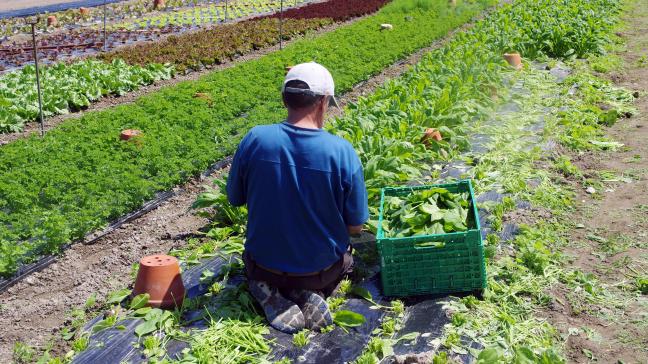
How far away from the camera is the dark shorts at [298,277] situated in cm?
474

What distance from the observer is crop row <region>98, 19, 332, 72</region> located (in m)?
13.3

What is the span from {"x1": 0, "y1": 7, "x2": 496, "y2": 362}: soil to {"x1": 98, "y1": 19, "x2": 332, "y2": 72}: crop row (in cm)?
620

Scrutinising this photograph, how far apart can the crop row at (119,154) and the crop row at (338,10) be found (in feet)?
25.4

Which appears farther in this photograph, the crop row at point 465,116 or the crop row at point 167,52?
the crop row at point 167,52

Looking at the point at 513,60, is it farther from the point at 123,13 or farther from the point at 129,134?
the point at 123,13

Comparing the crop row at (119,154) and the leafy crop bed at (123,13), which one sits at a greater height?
the crop row at (119,154)

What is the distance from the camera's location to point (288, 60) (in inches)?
503

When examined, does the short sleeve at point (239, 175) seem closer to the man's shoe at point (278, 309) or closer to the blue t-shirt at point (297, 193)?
the blue t-shirt at point (297, 193)

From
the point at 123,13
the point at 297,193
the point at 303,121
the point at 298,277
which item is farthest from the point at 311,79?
the point at 123,13

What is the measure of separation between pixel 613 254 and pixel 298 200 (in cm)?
265

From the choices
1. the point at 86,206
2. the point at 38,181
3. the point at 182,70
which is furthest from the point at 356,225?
the point at 182,70

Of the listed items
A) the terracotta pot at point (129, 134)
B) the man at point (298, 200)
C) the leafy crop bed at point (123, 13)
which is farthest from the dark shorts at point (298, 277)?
the leafy crop bed at point (123, 13)

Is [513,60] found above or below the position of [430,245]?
below

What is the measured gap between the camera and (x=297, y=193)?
15.0 feet
